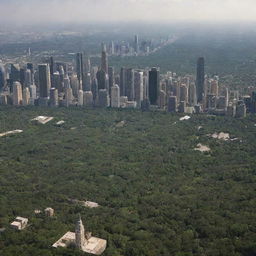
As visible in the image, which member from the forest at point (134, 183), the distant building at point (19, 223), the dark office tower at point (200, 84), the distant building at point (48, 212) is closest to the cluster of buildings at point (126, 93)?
the dark office tower at point (200, 84)

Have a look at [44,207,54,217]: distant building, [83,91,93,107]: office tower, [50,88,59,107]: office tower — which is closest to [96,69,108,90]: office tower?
[83,91,93,107]: office tower

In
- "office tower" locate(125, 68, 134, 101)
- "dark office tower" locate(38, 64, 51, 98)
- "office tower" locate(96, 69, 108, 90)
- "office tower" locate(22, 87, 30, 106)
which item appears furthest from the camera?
"office tower" locate(96, 69, 108, 90)

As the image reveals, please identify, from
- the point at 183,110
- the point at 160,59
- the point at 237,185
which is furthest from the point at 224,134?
the point at 160,59

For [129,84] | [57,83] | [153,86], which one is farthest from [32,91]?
[153,86]

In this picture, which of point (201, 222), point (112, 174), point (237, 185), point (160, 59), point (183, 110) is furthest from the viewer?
point (160, 59)

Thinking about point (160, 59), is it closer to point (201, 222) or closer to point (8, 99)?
point (8, 99)

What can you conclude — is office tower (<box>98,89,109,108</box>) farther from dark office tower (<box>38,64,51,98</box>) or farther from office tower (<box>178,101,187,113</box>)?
office tower (<box>178,101,187,113</box>)
